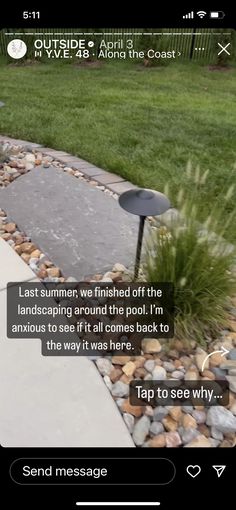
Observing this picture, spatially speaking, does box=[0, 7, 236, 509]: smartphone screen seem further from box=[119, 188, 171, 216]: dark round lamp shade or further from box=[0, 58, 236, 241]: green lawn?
box=[0, 58, 236, 241]: green lawn

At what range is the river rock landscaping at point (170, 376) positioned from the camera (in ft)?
4.86

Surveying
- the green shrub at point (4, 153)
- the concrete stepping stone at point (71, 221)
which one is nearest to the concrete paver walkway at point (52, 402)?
the concrete stepping stone at point (71, 221)

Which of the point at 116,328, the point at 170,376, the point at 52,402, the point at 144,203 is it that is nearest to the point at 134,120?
the point at 144,203

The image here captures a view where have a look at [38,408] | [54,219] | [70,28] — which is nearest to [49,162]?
[54,219]

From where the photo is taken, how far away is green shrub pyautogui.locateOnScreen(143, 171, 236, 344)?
180cm

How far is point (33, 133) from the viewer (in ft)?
14.0

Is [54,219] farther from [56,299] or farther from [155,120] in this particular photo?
[155,120]

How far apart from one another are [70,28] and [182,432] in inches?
64.3

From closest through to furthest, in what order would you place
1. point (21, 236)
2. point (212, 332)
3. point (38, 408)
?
point (38, 408) → point (212, 332) → point (21, 236)

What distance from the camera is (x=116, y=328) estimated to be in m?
1.89
